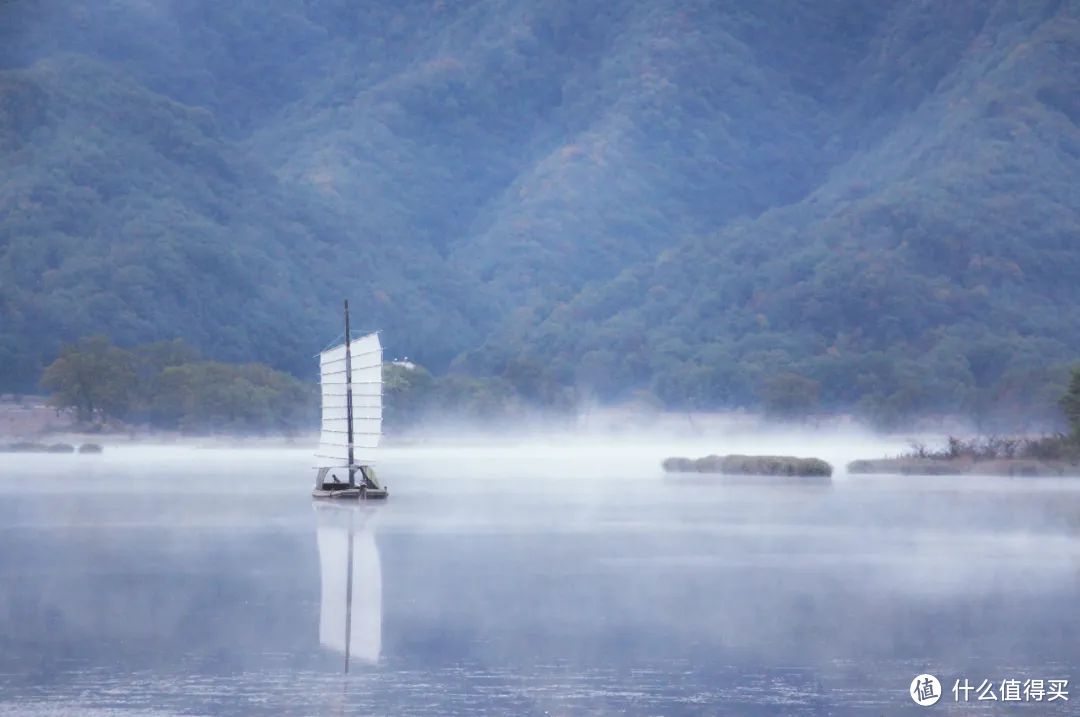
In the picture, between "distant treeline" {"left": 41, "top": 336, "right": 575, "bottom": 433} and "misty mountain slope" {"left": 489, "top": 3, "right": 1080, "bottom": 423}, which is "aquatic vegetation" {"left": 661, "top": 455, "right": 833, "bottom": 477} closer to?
"distant treeline" {"left": 41, "top": 336, "right": 575, "bottom": 433}

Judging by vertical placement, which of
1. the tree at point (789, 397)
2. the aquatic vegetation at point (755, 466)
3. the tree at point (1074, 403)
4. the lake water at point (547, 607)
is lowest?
the lake water at point (547, 607)

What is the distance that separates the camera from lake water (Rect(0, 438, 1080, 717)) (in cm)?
1875

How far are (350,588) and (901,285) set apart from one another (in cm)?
11357

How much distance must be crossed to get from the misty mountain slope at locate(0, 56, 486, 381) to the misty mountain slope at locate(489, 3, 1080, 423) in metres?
18.7

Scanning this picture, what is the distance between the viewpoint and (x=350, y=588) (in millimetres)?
27219

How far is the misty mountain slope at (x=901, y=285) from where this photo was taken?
130m

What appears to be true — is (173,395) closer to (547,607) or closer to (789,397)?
(789,397)

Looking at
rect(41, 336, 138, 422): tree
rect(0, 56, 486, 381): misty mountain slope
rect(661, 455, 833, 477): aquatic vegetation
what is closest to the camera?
rect(661, 455, 833, 477): aquatic vegetation

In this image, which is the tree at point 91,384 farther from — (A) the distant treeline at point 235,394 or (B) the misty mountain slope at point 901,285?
(B) the misty mountain slope at point 901,285

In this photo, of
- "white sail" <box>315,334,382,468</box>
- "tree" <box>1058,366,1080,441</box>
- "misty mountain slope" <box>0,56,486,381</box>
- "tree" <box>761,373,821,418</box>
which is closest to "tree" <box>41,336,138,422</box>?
"misty mountain slope" <box>0,56,486,381</box>

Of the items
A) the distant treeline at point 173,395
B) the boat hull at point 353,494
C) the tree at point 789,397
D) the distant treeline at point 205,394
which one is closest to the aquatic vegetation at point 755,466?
the boat hull at point 353,494

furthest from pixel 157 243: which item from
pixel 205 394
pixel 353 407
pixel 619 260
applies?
pixel 353 407

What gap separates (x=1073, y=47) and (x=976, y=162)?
2253 cm

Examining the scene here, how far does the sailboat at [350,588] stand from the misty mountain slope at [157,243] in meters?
95.6
